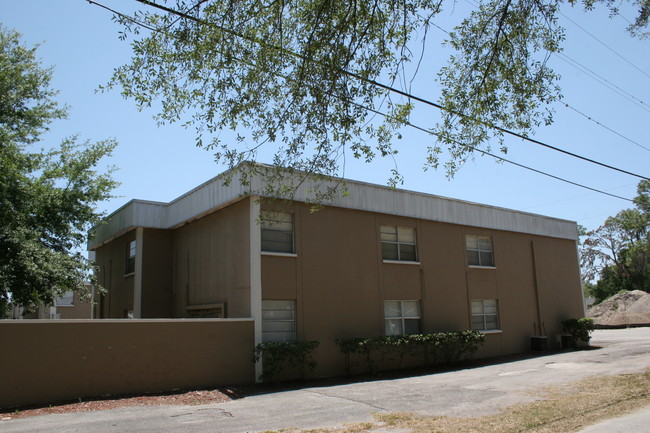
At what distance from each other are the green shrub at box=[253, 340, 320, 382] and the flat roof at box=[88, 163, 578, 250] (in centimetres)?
400

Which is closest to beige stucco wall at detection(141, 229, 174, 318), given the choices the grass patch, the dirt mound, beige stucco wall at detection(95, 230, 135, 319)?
beige stucco wall at detection(95, 230, 135, 319)

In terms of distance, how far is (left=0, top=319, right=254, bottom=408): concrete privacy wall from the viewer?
37.0ft

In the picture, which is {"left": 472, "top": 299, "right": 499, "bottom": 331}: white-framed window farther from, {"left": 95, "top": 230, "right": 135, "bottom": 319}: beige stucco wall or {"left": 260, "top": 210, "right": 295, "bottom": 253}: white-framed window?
{"left": 95, "top": 230, "right": 135, "bottom": 319}: beige stucco wall

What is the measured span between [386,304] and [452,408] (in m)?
7.35

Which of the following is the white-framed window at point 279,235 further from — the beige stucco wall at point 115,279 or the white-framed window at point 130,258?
the white-framed window at point 130,258

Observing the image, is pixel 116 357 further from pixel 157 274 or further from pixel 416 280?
pixel 416 280

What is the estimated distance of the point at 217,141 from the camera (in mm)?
9297

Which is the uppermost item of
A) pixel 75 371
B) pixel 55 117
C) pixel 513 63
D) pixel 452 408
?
pixel 55 117

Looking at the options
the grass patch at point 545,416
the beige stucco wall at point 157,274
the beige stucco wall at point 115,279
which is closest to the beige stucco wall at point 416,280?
the beige stucco wall at point 157,274

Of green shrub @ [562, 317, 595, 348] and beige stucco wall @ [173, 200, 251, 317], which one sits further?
green shrub @ [562, 317, 595, 348]

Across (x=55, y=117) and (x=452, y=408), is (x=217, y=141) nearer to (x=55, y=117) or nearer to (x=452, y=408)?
(x=452, y=408)

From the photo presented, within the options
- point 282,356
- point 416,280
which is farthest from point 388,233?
point 282,356

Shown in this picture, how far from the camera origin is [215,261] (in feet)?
54.5

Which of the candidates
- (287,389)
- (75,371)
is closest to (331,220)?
(287,389)
